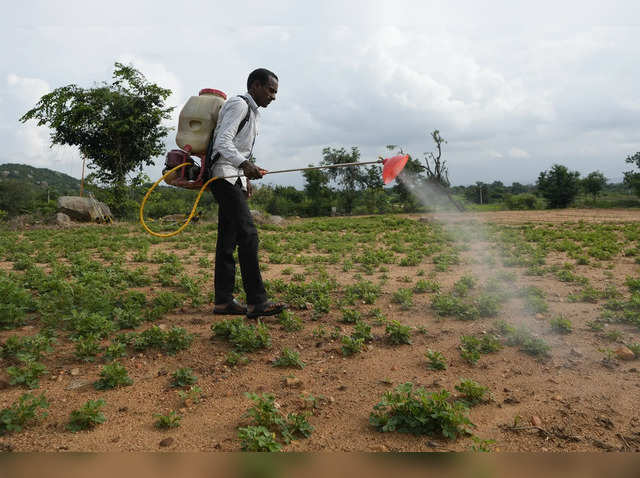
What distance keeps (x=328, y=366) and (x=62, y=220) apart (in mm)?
18076

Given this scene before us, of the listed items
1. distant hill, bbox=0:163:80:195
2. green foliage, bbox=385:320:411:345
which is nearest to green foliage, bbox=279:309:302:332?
green foliage, bbox=385:320:411:345

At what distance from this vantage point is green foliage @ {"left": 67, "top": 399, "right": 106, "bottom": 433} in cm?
243

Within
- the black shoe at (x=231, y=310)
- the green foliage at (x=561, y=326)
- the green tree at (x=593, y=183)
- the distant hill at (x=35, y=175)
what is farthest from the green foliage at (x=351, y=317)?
the distant hill at (x=35, y=175)

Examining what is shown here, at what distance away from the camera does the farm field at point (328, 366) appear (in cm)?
237

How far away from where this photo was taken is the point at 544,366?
10.7 feet

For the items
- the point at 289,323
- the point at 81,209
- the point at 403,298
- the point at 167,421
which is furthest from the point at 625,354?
the point at 81,209

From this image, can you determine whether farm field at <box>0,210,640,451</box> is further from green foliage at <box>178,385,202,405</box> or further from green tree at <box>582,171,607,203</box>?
green tree at <box>582,171,607,203</box>

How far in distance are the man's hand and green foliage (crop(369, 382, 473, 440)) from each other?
7.91 feet

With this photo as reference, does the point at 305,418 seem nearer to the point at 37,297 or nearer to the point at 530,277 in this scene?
the point at 37,297

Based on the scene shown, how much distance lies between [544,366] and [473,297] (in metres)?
1.97

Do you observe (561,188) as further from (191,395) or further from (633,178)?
(191,395)

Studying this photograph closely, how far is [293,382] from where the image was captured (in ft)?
9.77

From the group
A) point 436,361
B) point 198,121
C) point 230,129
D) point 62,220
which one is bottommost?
point 436,361

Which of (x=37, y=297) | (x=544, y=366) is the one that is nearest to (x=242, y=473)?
(x=544, y=366)
